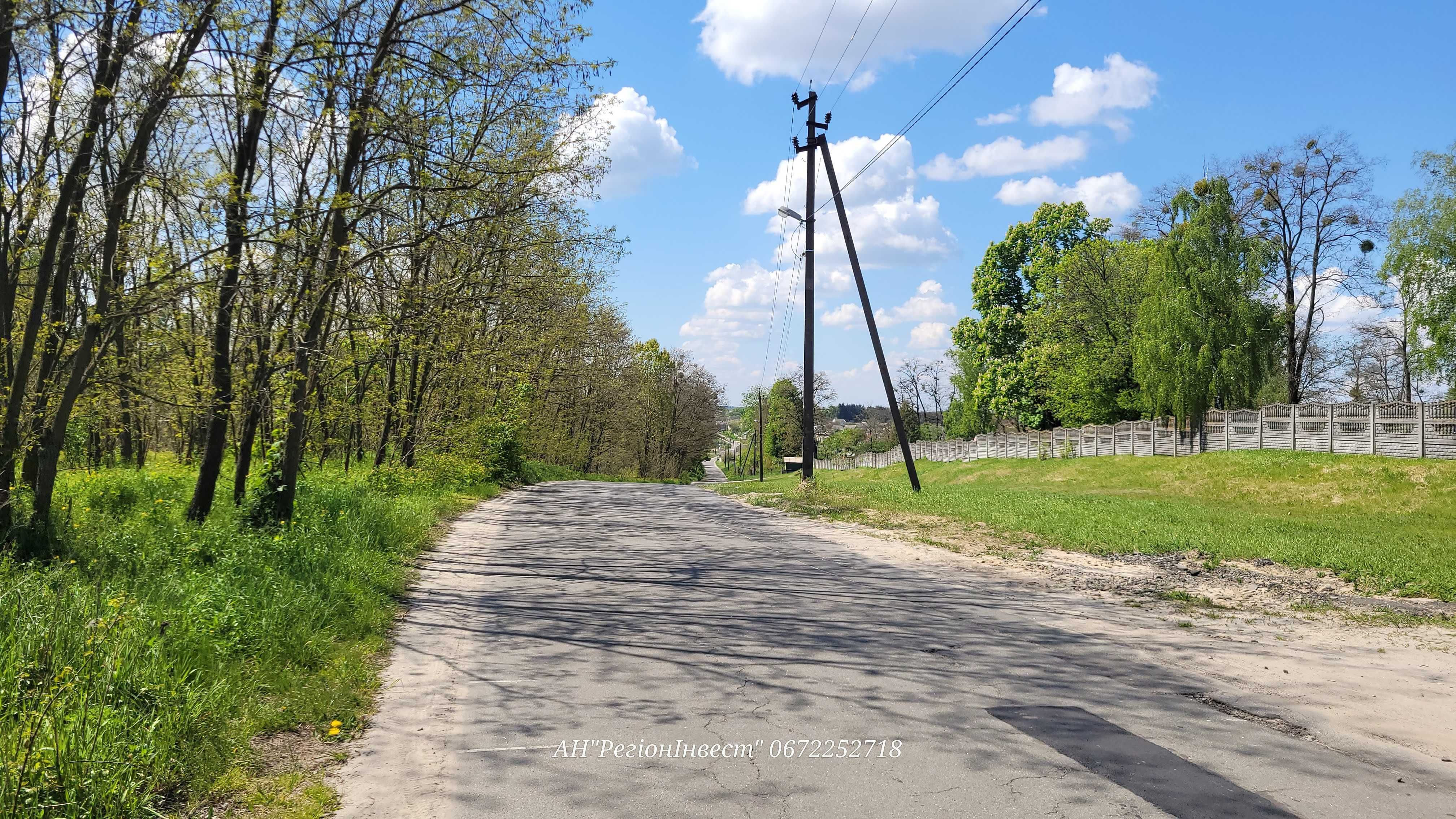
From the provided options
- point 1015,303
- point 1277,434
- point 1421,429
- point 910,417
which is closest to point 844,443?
point 910,417

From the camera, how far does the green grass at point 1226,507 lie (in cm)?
1190

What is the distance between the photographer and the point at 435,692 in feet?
18.1

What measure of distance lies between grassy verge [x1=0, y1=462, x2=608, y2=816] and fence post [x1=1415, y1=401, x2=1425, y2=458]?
2679 cm

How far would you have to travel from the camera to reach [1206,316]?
115 ft

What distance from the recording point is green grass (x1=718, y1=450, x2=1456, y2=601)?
1190 cm

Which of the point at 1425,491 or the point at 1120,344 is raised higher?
the point at 1120,344

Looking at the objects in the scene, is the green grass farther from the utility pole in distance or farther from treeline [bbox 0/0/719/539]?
treeline [bbox 0/0/719/539]

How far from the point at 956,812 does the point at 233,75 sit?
32.5 feet

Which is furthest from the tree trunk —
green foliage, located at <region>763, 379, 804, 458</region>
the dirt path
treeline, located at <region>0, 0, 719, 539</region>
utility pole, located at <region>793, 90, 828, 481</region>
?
green foliage, located at <region>763, 379, 804, 458</region>

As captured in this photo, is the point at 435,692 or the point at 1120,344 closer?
the point at 435,692

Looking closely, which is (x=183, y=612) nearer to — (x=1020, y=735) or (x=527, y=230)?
(x=1020, y=735)

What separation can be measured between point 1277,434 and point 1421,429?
5.66 metres

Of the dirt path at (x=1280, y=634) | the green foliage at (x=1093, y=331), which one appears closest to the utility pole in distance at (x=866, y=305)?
the dirt path at (x=1280, y=634)

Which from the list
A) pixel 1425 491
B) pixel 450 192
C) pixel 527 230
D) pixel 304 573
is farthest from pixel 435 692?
pixel 1425 491
